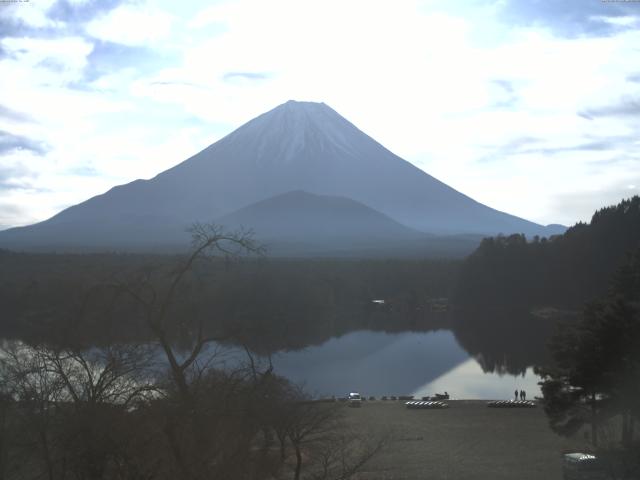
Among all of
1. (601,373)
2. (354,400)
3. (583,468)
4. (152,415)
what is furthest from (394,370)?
(152,415)

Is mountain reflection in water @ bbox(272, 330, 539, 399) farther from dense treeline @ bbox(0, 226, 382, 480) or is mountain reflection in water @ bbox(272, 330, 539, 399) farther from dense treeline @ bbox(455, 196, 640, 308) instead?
dense treeline @ bbox(455, 196, 640, 308)

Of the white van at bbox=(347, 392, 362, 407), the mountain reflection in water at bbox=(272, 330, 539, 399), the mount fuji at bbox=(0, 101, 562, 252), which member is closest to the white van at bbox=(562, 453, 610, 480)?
the white van at bbox=(347, 392, 362, 407)

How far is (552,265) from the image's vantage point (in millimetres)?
38188

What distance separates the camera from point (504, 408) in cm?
1412

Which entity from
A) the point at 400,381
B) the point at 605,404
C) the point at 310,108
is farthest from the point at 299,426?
the point at 310,108

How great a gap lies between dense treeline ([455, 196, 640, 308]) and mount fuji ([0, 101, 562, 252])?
49.1m

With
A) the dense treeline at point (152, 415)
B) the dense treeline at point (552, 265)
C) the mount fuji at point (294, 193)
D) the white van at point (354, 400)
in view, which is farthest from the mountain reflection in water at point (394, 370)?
the mount fuji at point (294, 193)

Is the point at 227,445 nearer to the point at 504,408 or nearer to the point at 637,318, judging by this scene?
the point at 637,318

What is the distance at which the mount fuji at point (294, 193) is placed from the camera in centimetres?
9612

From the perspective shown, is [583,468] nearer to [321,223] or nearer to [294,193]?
[321,223]

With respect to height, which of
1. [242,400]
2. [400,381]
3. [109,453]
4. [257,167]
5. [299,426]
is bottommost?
[400,381]

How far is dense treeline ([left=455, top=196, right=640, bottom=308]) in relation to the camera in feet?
112

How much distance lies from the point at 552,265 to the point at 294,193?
66448mm

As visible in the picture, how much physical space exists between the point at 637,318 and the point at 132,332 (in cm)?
582
